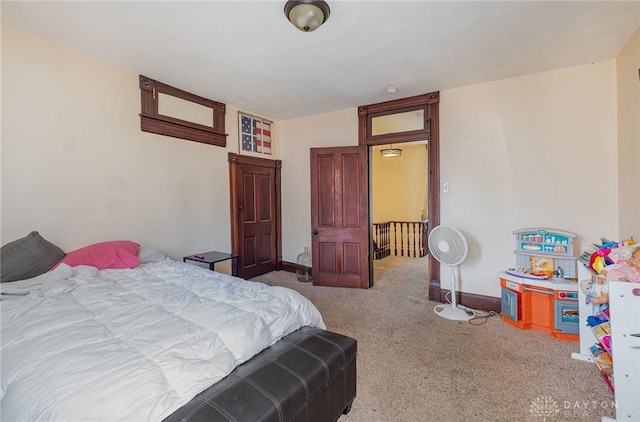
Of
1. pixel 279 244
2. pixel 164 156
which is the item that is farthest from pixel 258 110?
pixel 279 244

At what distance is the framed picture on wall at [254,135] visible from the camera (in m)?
4.14

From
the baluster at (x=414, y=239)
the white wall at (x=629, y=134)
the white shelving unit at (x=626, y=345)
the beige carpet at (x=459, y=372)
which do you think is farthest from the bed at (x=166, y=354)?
the baluster at (x=414, y=239)

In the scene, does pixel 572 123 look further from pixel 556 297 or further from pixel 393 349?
pixel 393 349

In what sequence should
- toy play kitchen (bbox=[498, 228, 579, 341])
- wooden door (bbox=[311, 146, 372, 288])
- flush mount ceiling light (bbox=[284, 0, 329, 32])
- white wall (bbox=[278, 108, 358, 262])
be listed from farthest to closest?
white wall (bbox=[278, 108, 358, 262]), wooden door (bbox=[311, 146, 372, 288]), toy play kitchen (bbox=[498, 228, 579, 341]), flush mount ceiling light (bbox=[284, 0, 329, 32])

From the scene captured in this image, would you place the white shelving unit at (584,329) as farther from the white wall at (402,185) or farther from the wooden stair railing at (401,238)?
the white wall at (402,185)

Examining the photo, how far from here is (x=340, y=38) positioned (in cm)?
224

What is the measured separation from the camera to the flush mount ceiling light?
5.88ft

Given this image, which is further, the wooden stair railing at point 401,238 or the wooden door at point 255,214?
the wooden stair railing at point 401,238

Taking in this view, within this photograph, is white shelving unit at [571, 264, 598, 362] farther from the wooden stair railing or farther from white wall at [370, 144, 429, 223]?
white wall at [370, 144, 429, 223]

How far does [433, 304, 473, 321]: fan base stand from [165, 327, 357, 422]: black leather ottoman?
1.77m

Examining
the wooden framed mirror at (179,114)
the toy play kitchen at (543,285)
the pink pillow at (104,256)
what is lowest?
the toy play kitchen at (543,285)

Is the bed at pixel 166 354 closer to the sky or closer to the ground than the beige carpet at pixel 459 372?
closer to the sky

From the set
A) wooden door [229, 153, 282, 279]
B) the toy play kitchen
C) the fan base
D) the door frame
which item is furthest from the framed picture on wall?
the toy play kitchen

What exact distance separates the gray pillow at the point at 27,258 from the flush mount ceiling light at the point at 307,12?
98.0 inches
